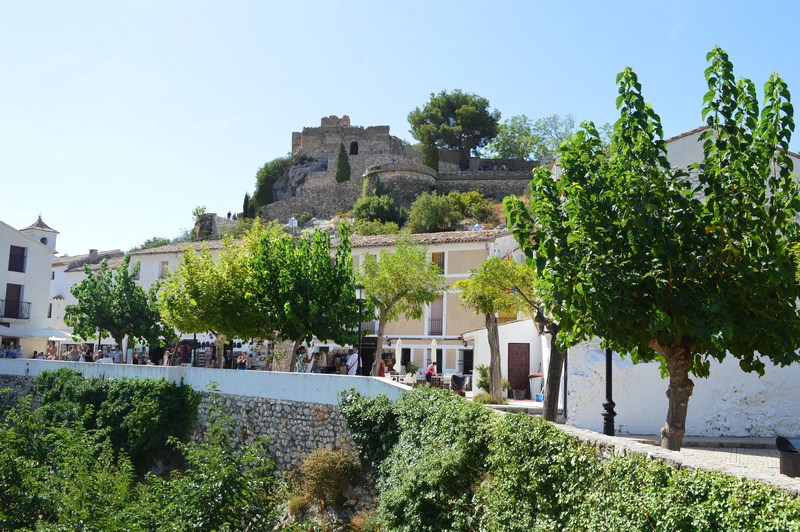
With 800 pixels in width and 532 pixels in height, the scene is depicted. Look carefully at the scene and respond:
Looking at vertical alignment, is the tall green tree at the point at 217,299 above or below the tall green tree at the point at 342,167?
below

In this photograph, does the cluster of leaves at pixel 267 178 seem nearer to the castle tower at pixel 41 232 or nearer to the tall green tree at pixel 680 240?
the castle tower at pixel 41 232

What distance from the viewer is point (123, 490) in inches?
731

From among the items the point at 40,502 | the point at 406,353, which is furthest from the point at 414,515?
the point at 406,353

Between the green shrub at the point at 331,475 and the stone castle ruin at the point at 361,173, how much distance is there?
47.3 m

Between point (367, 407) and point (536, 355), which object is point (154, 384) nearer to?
point (367, 407)

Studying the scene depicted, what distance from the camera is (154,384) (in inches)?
995

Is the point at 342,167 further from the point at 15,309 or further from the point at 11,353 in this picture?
the point at 11,353

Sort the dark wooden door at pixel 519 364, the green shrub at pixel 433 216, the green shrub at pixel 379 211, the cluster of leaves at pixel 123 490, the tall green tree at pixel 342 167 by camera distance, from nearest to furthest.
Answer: the cluster of leaves at pixel 123 490 → the dark wooden door at pixel 519 364 → the green shrub at pixel 433 216 → the green shrub at pixel 379 211 → the tall green tree at pixel 342 167

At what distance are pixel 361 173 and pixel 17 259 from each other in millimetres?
34184

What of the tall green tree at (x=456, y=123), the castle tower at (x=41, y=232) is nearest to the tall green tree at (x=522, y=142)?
the tall green tree at (x=456, y=123)

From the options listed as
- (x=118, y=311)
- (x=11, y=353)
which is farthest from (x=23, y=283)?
(x=118, y=311)

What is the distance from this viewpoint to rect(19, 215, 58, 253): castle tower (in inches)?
2183

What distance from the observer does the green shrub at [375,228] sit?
2133 inches

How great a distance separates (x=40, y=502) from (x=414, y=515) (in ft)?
34.2
